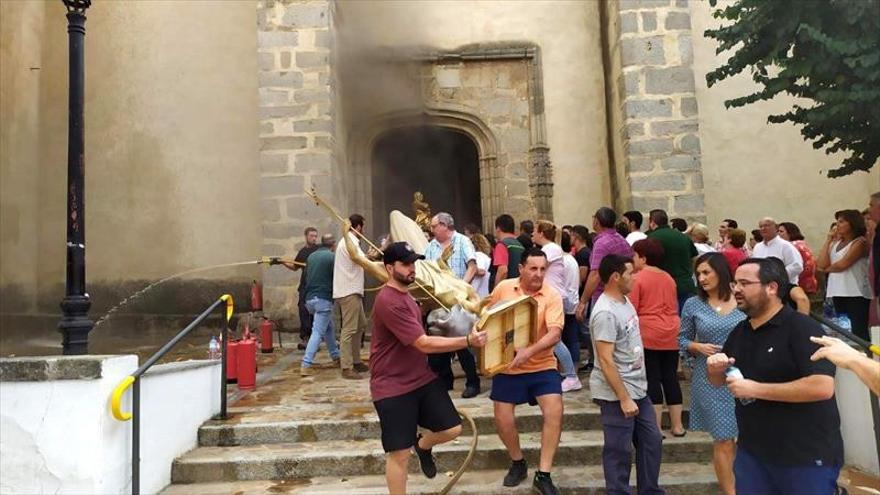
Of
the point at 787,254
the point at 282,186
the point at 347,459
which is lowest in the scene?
the point at 347,459

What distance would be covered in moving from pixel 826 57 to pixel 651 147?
4640mm

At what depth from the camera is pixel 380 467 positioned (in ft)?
14.8

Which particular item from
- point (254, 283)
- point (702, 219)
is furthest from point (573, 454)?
point (254, 283)

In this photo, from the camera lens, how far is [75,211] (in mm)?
4082

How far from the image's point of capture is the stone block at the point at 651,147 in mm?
9312

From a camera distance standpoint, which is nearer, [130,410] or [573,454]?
[130,410]

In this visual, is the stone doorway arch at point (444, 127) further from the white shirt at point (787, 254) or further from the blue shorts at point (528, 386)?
the blue shorts at point (528, 386)

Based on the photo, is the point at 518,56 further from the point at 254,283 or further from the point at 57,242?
the point at 57,242

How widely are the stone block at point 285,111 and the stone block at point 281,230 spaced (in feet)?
5.22

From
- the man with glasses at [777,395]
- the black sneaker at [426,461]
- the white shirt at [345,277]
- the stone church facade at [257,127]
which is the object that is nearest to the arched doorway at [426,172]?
the stone church facade at [257,127]

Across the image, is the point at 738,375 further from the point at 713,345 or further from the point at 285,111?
the point at 285,111

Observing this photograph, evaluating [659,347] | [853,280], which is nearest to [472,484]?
[659,347]

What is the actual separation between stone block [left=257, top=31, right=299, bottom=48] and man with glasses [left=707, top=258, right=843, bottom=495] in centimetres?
805

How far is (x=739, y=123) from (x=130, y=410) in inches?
390
